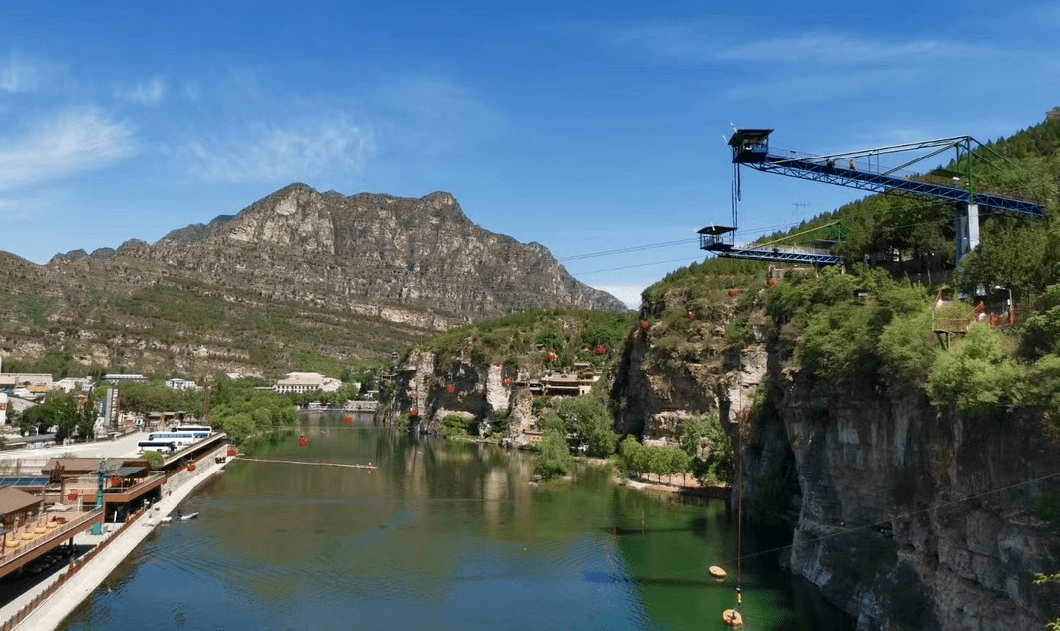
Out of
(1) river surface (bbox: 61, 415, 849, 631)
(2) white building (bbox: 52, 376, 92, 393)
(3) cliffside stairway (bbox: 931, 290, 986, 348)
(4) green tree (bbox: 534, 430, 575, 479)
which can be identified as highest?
(3) cliffside stairway (bbox: 931, 290, 986, 348)

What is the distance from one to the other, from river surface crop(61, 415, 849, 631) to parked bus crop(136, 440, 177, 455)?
289 inches

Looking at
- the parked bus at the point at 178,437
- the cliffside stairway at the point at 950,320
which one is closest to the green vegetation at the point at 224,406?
the parked bus at the point at 178,437

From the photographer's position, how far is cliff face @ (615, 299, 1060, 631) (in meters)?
19.6

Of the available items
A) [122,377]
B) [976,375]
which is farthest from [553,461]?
[122,377]

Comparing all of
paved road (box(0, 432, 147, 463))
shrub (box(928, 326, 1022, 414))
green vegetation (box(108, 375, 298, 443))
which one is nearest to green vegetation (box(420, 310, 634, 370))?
green vegetation (box(108, 375, 298, 443))

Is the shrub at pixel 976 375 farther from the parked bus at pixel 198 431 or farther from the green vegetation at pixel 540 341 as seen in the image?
the green vegetation at pixel 540 341

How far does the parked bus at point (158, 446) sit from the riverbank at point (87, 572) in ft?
34.6

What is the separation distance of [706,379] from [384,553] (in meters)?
34.5

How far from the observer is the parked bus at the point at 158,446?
64.0m

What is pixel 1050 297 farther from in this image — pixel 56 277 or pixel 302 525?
pixel 56 277

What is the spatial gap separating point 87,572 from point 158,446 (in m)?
33.9

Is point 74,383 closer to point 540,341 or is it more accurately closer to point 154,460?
point 540,341

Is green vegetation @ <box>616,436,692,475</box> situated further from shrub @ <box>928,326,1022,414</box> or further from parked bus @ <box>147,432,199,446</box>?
parked bus @ <box>147,432,199,446</box>

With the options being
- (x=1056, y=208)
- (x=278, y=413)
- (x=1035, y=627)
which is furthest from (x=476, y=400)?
(x=1035, y=627)
